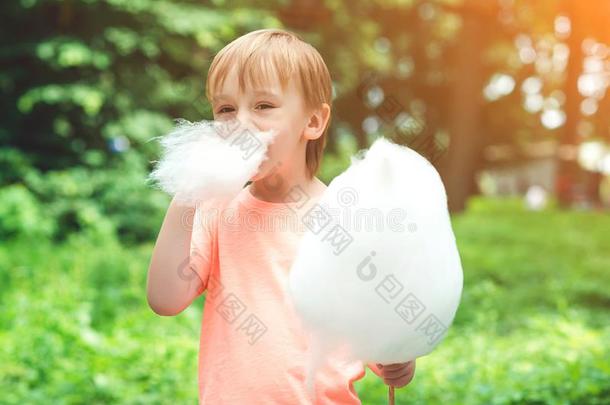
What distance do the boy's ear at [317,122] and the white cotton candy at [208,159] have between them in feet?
0.45

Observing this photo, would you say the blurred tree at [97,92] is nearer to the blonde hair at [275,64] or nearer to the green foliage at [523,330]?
the green foliage at [523,330]

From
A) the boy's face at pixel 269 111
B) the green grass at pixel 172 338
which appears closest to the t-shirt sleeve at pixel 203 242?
the boy's face at pixel 269 111

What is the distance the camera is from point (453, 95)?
14.1 m

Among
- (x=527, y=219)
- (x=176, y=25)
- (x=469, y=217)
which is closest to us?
(x=176, y=25)

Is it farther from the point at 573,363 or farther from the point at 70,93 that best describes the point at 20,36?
the point at 573,363

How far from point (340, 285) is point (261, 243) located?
333 mm

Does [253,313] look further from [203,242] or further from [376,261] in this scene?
[376,261]

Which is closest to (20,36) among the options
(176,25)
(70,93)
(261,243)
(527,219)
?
(70,93)

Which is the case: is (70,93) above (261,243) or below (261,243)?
below

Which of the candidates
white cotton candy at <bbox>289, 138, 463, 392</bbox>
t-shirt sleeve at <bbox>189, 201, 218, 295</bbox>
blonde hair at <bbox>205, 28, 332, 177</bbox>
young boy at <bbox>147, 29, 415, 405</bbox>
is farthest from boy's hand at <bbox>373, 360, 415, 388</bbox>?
blonde hair at <bbox>205, 28, 332, 177</bbox>

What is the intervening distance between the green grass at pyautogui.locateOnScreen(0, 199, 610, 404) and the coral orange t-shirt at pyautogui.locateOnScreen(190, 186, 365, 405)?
2.10 m

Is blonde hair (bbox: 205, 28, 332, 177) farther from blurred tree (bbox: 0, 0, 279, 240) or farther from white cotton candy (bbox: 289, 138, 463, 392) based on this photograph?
blurred tree (bbox: 0, 0, 279, 240)

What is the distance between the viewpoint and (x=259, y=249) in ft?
5.00

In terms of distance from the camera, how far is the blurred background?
12.5 feet
